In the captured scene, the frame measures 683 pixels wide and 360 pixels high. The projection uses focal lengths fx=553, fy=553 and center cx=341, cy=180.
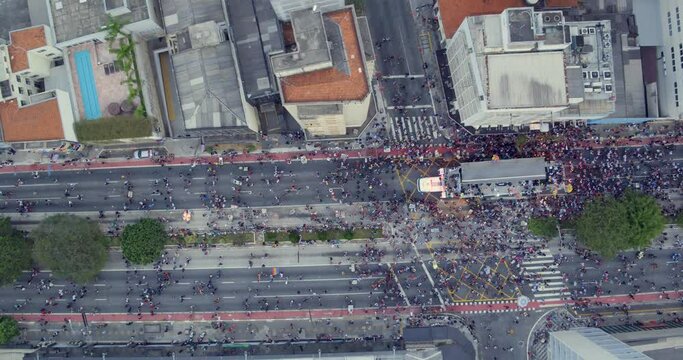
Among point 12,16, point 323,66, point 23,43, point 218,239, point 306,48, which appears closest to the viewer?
point 306,48

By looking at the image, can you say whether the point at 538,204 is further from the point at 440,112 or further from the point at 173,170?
the point at 173,170

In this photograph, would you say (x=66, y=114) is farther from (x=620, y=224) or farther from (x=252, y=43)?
(x=620, y=224)

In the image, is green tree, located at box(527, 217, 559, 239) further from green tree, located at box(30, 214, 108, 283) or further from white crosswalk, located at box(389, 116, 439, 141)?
green tree, located at box(30, 214, 108, 283)

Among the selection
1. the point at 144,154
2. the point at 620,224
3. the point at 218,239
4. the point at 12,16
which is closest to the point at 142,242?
the point at 218,239

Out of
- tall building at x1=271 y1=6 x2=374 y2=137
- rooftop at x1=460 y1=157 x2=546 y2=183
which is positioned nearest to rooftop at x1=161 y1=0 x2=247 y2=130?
tall building at x1=271 y1=6 x2=374 y2=137

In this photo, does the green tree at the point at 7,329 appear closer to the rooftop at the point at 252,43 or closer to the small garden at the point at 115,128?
the small garden at the point at 115,128

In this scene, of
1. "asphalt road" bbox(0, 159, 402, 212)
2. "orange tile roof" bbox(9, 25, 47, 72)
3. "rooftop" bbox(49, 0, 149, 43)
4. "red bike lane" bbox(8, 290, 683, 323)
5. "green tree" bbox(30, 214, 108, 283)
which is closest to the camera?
"rooftop" bbox(49, 0, 149, 43)
